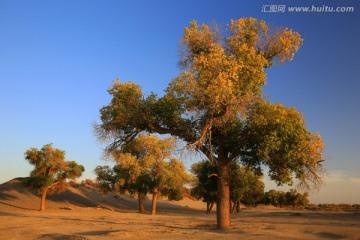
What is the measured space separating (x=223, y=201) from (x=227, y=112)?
5.55 metres

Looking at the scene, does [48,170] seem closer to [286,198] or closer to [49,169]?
[49,169]

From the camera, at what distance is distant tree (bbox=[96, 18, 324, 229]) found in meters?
19.2

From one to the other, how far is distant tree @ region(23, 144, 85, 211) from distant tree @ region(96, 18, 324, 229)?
29.9 m

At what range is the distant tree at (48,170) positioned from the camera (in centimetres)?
4828

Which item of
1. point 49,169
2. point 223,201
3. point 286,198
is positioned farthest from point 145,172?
point 286,198

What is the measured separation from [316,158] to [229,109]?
5.58m

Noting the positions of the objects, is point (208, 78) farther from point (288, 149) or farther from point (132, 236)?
point (132, 236)

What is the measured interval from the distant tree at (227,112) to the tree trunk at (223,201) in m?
0.06

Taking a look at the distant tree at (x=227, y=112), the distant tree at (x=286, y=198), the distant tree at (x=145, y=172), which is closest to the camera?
the distant tree at (x=227, y=112)

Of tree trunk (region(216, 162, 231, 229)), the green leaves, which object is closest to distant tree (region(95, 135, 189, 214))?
the green leaves

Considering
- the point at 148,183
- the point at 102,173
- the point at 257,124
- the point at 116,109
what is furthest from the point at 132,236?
the point at 102,173

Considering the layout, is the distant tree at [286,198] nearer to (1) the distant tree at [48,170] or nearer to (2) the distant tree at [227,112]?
(1) the distant tree at [48,170]

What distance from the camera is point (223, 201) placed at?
21.2 metres

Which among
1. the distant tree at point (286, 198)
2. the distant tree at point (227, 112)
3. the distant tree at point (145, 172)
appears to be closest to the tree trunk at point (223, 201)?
the distant tree at point (227, 112)
